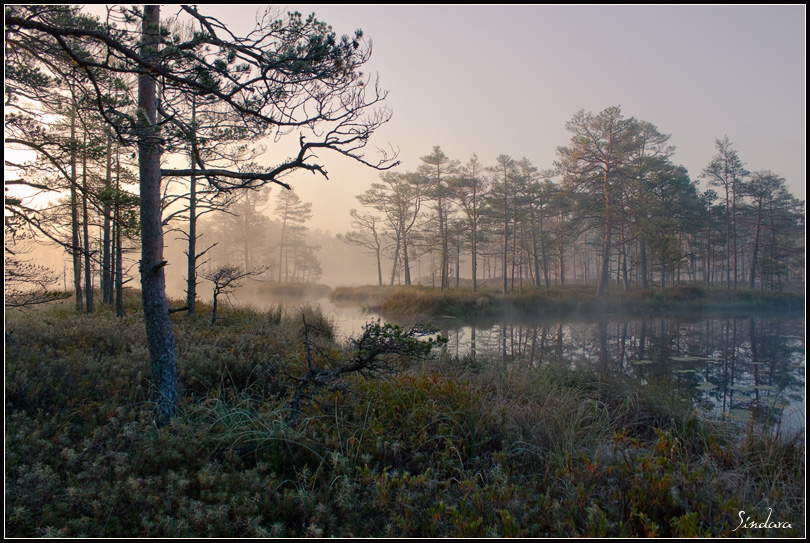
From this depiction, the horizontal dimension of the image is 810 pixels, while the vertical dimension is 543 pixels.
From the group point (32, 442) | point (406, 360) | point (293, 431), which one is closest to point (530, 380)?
point (406, 360)

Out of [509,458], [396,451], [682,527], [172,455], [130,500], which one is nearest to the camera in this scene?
[682,527]

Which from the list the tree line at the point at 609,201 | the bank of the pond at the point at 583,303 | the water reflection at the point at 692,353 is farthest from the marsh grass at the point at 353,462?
the tree line at the point at 609,201

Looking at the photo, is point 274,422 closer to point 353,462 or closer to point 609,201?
point 353,462

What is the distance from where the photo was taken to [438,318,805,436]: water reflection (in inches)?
293

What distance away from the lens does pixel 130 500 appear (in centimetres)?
247

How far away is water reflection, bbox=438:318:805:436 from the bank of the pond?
4061mm

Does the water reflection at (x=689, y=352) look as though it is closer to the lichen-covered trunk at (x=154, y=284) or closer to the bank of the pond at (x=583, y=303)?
the lichen-covered trunk at (x=154, y=284)

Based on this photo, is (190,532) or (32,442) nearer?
(190,532)

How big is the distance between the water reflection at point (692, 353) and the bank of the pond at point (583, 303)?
4.06m

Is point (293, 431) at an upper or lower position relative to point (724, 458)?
upper

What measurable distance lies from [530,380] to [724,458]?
2.85 meters

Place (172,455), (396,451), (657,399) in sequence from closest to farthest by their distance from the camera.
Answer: (172,455), (396,451), (657,399)

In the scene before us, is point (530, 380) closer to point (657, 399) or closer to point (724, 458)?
point (657, 399)

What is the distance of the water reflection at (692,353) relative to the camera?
24.4 feet
